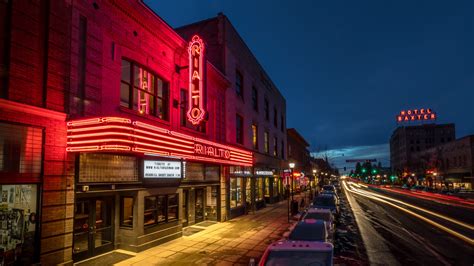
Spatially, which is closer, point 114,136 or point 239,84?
point 114,136


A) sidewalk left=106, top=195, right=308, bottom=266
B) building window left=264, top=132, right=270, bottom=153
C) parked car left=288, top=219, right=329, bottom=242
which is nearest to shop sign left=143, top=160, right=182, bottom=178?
sidewalk left=106, top=195, right=308, bottom=266

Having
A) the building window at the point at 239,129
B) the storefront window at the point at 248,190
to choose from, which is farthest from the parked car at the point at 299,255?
the storefront window at the point at 248,190

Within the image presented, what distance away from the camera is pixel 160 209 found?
1499cm

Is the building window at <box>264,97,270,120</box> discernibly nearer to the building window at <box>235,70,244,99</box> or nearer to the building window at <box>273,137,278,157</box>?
the building window at <box>273,137,278,157</box>

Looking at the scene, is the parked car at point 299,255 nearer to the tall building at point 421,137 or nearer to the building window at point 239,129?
the building window at point 239,129

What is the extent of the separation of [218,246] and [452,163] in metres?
70.8

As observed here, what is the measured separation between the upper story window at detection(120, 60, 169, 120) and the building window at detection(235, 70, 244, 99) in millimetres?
10904

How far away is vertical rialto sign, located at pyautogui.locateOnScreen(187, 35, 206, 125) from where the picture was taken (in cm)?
1603

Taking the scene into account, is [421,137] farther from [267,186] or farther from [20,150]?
[20,150]

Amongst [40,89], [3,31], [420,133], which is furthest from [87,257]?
[420,133]

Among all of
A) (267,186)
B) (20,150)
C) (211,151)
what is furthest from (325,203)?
(20,150)

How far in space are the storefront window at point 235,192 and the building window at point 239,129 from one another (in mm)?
3155

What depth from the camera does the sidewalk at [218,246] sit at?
39.2ft

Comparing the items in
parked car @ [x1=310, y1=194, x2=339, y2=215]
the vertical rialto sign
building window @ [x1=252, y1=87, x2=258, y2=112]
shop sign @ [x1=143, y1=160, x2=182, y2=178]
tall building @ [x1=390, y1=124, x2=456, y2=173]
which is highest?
tall building @ [x1=390, y1=124, x2=456, y2=173]
